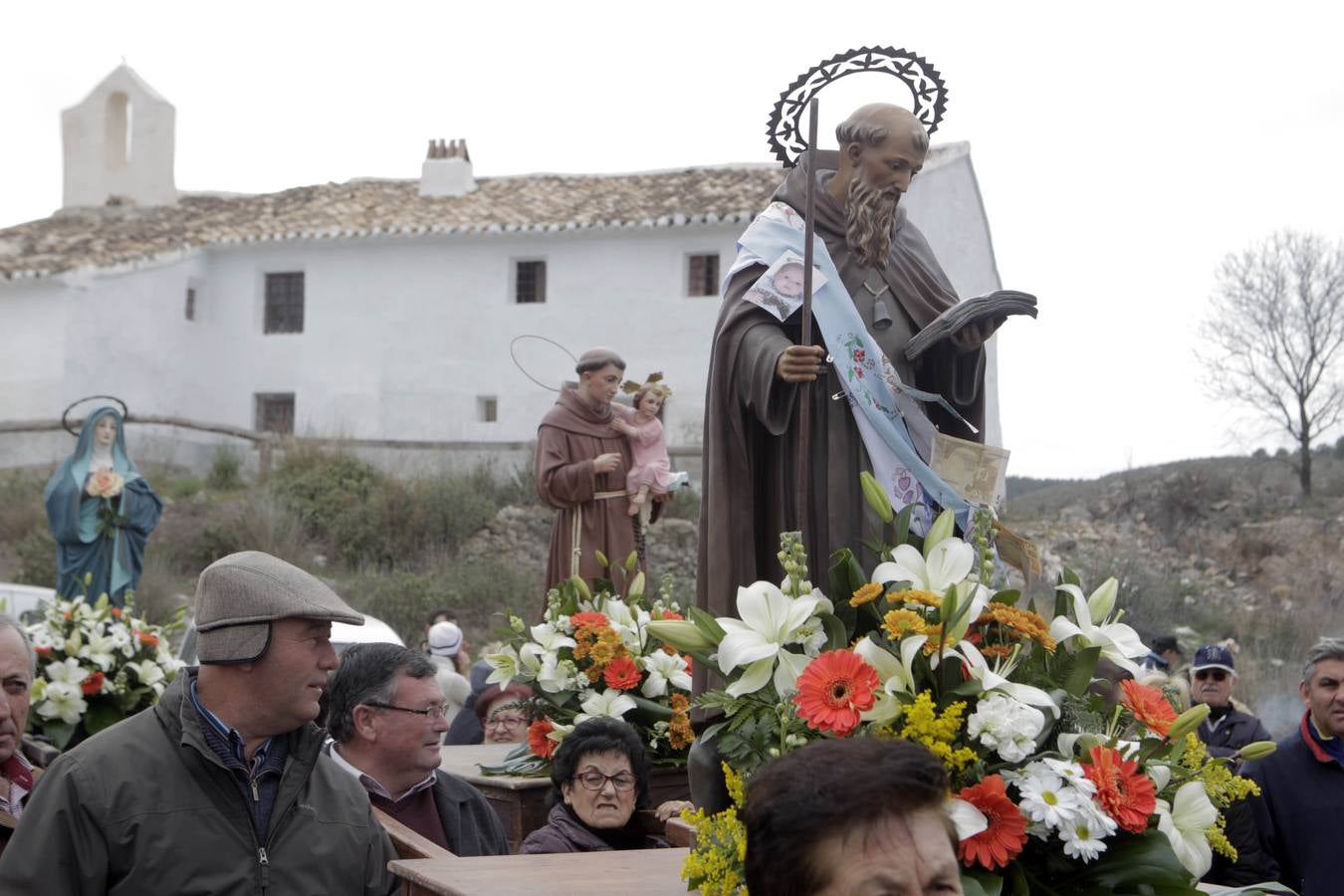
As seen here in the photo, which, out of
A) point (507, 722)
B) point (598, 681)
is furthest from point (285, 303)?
point (598, 681)

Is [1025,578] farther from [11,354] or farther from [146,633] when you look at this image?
[11,354]

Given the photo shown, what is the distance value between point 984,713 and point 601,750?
2.23 metres

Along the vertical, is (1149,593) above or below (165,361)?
below

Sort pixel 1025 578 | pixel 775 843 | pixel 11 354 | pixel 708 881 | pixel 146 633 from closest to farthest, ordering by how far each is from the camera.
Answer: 1. pixel 775 843
2. pixel 708 881
3. pixel 1025 578
4. pixel 146 633
5. pixel 11 354

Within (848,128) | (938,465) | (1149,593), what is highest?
(848,128)

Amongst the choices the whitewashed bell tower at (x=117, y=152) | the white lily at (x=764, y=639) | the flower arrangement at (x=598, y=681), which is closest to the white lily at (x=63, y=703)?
the flower arrangement at (x=598, y=681)

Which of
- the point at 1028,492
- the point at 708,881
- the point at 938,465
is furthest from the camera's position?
A: the point at 1028,492

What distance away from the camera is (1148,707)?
11.4 ft

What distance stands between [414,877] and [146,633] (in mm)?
5281

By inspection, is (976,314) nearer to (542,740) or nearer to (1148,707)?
(1148,707)

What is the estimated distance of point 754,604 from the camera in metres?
3.51

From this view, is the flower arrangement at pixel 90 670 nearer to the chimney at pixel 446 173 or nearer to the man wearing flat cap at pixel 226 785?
the man wearing flat cap at pixel 226 785

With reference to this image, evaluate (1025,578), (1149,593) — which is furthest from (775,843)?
(1149,593)

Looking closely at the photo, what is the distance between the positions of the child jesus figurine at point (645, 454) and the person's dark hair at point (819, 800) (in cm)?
596
